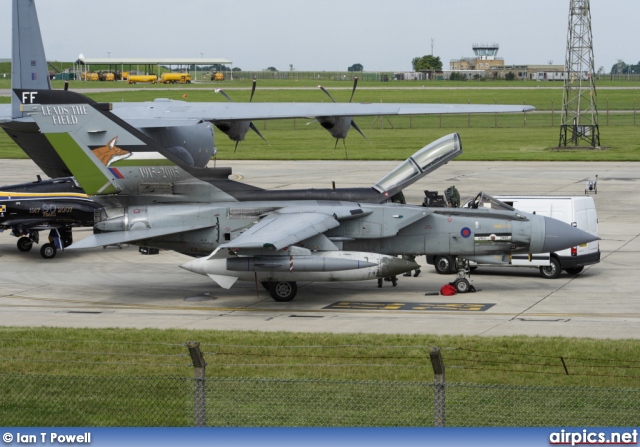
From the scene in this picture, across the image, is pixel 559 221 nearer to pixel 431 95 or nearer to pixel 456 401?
pixel 456 401

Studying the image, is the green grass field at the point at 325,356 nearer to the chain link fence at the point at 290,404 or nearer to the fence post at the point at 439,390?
the chain link fence at the point at 290,404

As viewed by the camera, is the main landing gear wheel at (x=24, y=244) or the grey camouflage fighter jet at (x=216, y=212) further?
the main landing gear wheel at (x=24, y=244)

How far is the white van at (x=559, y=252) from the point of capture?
2612 cm

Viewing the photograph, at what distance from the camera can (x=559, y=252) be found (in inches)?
1032

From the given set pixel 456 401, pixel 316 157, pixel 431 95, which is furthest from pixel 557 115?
pixel 456 401

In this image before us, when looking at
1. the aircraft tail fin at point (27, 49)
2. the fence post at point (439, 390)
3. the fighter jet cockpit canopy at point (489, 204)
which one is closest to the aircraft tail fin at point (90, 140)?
the fighter jet cockpit canopy at point (489, 204)

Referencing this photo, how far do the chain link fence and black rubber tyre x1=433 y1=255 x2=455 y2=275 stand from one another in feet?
42.7

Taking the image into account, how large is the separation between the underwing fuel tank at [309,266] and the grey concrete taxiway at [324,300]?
2.54 ft

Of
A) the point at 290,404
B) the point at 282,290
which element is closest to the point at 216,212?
the point at 282,290

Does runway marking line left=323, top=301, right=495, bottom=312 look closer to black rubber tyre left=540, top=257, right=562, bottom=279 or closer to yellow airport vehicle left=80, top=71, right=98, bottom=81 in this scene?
black rubber tyre left=540, top=257, right=562, bottom=279

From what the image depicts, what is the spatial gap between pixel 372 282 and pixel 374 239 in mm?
2270

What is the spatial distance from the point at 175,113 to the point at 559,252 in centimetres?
1352

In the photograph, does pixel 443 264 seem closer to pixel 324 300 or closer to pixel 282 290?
pixel 324 300

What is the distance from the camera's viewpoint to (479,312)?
22.4 m
